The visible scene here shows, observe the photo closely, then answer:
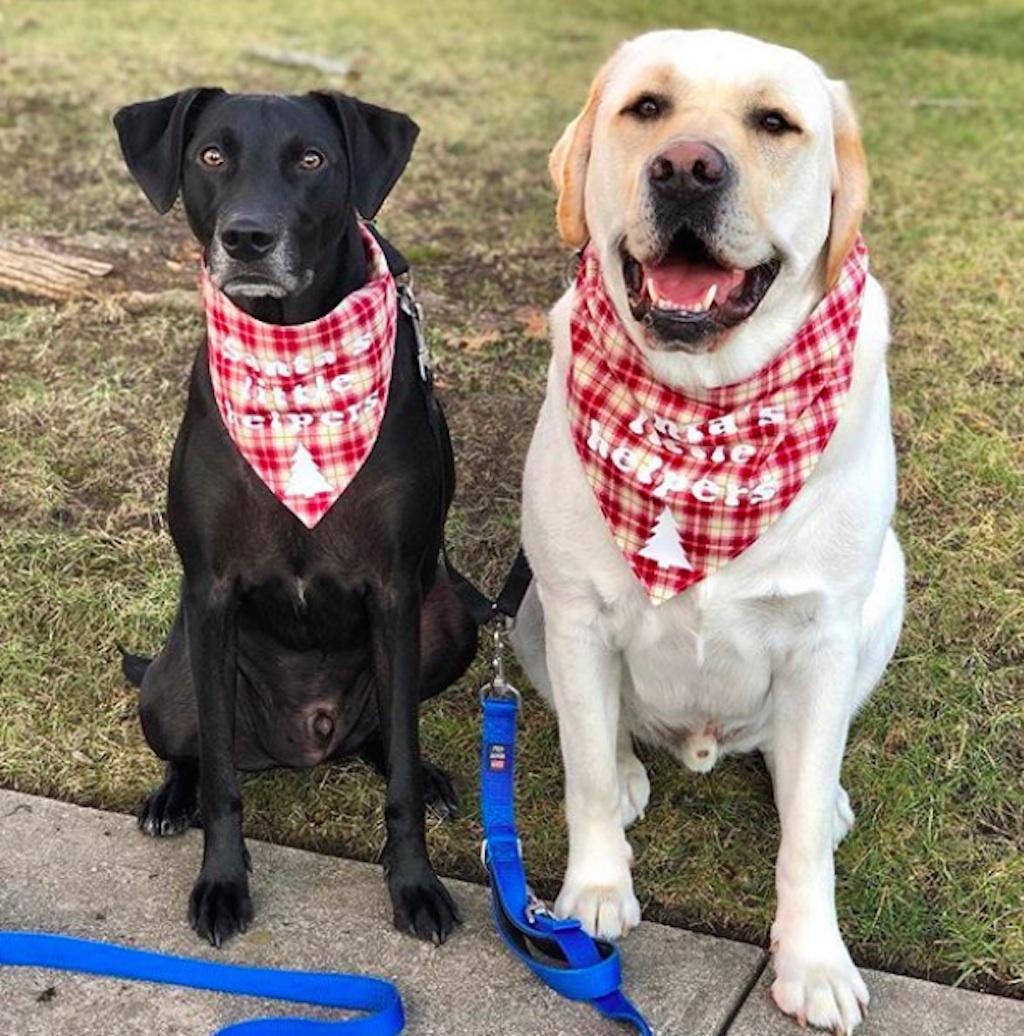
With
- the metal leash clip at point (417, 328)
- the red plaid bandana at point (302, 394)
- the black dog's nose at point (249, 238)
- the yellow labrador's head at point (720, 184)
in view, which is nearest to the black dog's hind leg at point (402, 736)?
the red plaid bandana at point (302, 394)

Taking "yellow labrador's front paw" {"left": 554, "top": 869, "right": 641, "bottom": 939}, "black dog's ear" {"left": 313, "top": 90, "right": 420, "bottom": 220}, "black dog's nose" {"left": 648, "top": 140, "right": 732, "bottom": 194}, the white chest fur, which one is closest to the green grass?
"yellow labrador's front paw" {"left": 554, "top": 869, "right": 641, "bottom": 939}

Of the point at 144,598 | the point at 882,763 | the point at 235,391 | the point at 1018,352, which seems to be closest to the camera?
the point at 235,391

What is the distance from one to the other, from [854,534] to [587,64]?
8.62 m

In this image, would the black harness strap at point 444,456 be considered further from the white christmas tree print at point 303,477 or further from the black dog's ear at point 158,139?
the black dog's ear at point 158,139

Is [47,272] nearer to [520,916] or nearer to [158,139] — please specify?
[158,139]

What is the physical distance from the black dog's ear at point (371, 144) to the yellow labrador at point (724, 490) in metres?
0.43

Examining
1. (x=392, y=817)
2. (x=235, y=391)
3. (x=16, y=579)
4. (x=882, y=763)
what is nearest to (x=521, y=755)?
(x=392, y=817)

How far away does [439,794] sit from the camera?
3.13 metres

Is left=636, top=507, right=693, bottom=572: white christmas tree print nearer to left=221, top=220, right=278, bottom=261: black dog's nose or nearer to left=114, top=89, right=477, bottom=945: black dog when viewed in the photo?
left=114, top=89, right=477, bottom=945: black dog

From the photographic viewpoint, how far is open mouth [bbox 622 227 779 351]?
7.48 feet

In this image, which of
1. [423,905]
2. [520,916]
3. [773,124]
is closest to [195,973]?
[423,905]

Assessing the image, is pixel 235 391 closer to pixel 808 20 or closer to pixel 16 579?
pixel 16 579

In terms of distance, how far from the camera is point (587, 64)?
10453mm

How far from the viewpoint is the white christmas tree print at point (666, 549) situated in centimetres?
249
